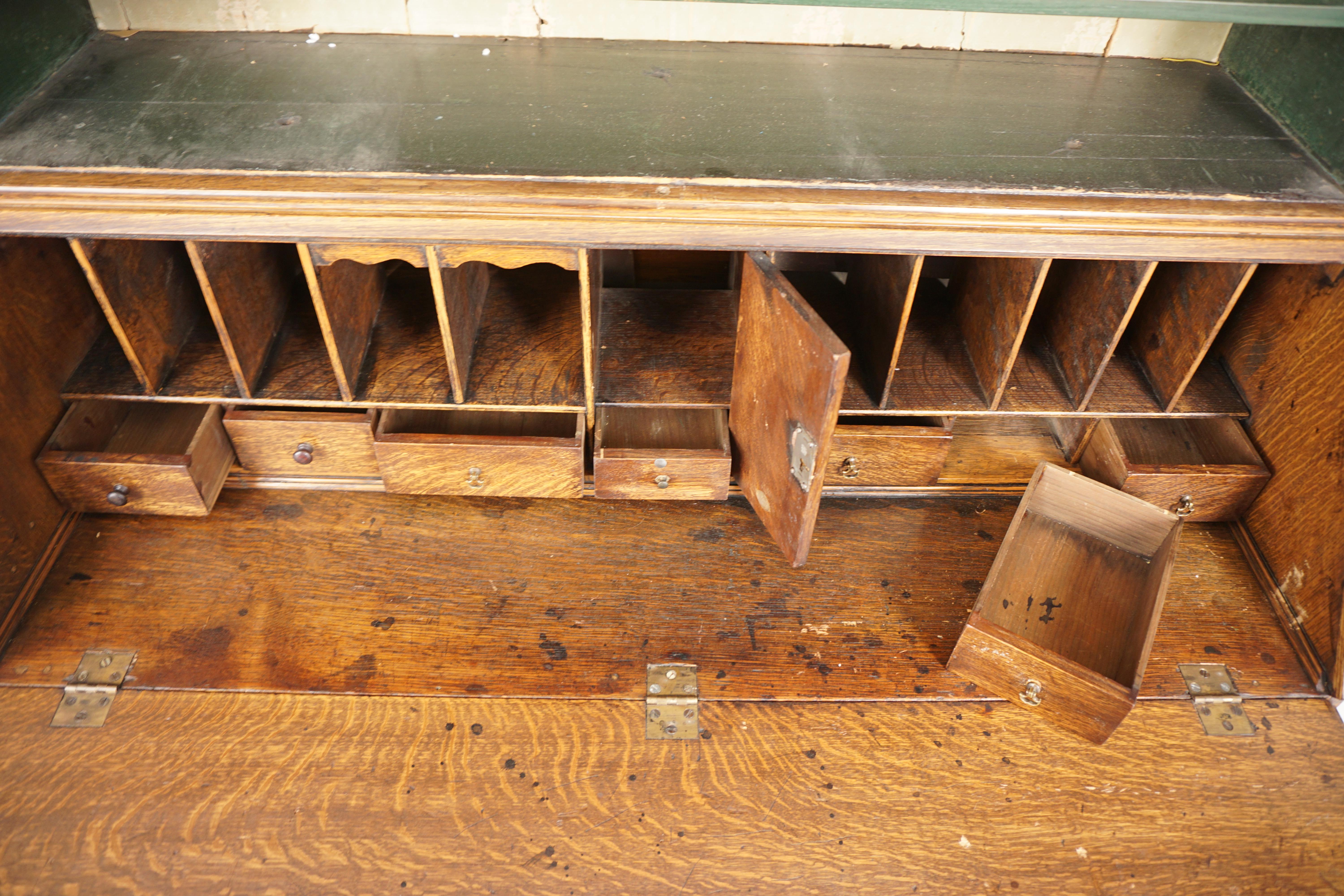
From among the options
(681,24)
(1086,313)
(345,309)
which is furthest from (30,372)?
(1086,313)

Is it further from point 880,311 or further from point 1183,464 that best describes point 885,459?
point 1183,464

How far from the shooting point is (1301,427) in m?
1.59

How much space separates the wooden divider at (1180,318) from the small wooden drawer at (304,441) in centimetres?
152

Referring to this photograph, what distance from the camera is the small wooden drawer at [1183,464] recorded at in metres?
1.68

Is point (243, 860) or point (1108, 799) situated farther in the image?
point (1108, 799)

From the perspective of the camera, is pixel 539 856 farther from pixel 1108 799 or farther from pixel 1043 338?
pixel 1043 338

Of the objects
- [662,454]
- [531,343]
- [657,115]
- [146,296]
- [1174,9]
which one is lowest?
[662,454]

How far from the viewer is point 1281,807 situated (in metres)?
1.38

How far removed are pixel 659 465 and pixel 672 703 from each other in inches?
17.0

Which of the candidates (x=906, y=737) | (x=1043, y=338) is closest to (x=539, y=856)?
(x=906, y=737)

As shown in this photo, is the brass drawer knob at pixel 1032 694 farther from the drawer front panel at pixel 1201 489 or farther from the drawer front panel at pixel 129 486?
the drawer front panel at pixel 129 486

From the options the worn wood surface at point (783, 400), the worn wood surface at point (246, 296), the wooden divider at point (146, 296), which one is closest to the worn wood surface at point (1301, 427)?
the worn wood surface at point (783, 400)

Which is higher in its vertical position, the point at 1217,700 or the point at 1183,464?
the point at 1183,464

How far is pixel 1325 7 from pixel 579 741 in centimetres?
163
